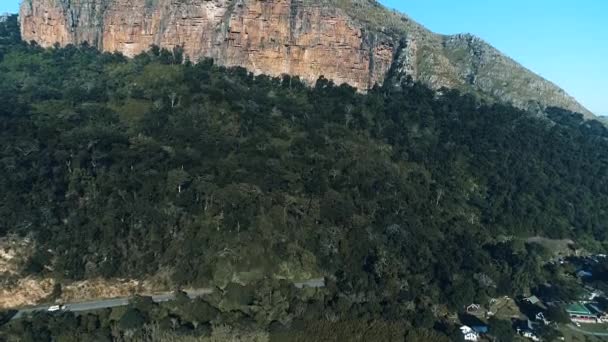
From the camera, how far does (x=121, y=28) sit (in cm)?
14800

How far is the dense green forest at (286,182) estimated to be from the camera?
75.1 m

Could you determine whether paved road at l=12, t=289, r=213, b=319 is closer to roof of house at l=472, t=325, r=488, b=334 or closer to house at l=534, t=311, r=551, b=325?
roof of house at l=472, t=325, r=488, b=334

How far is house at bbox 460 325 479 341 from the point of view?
6669 centimetres

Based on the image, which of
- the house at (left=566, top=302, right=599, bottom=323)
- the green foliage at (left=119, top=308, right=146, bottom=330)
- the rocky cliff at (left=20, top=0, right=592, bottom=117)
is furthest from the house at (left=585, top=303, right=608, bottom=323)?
the rocky cliff at (left=20, top=0, right=592, bottom=117)

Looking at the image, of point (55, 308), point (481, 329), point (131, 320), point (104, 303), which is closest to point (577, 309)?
point (481, 329)

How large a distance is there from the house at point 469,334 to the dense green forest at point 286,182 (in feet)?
19.2

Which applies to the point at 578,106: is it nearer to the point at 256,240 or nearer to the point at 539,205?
the point at 539,205

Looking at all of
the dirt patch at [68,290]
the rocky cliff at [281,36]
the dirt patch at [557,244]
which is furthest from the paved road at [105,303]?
the rocky cliff at [281,36]

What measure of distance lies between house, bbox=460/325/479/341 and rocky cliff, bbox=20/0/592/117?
8402 cm

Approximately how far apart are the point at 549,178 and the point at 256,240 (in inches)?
3162

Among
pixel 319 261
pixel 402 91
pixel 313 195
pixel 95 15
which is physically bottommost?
pixel 319 261

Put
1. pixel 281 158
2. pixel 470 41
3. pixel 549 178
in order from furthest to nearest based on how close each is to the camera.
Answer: pixel 470 41
pixel 549 178
pixel 281 158

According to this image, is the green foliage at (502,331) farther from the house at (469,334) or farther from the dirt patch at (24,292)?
the dirt patch at (24,292)

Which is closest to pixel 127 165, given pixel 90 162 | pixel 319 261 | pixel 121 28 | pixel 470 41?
pixel 90 162
